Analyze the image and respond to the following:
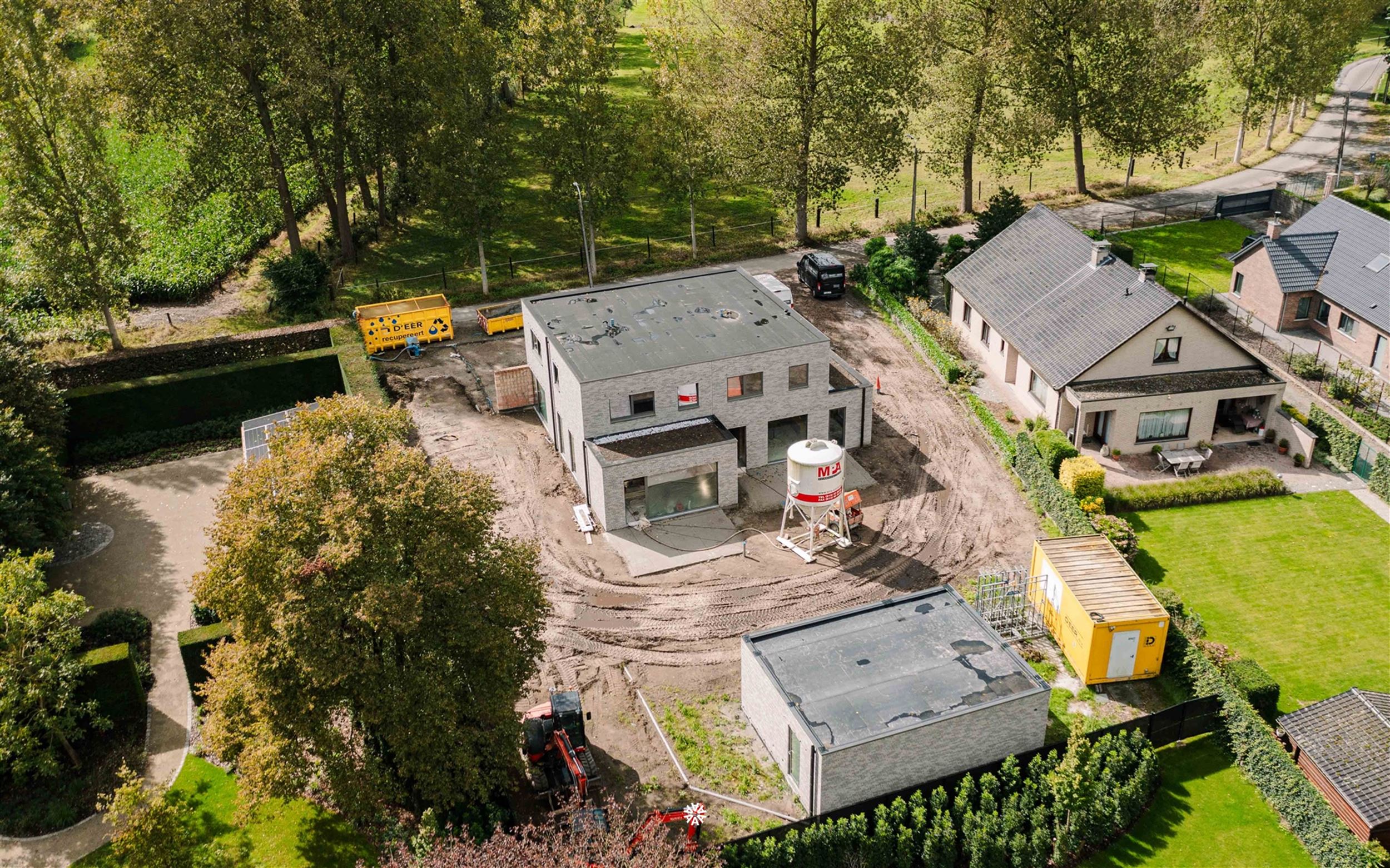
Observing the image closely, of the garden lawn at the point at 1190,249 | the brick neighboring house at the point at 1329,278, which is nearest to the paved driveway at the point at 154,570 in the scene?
the garden lawn at the point at 1190,249

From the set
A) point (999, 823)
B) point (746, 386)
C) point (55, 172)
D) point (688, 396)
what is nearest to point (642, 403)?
Answer: point (688, 396)

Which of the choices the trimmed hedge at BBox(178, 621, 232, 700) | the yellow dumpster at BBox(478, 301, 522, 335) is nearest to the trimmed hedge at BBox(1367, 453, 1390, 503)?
the yellow dumpster at BBox(478, 301, 522, 335)

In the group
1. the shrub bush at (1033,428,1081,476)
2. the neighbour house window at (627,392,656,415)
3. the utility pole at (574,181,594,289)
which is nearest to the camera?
the neighbour house window at (627,392,656,415)

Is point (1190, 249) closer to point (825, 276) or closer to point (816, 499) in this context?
point (825, 276)

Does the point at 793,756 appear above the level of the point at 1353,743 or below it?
below

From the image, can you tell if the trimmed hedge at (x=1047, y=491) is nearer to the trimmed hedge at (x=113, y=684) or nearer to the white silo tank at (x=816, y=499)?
the white silo tank at (x=816, y=499)

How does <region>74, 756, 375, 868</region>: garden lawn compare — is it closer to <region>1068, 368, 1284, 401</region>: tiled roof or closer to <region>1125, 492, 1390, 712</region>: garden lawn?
<region>1125, 492, 1390, 712</region>: garden lawn
